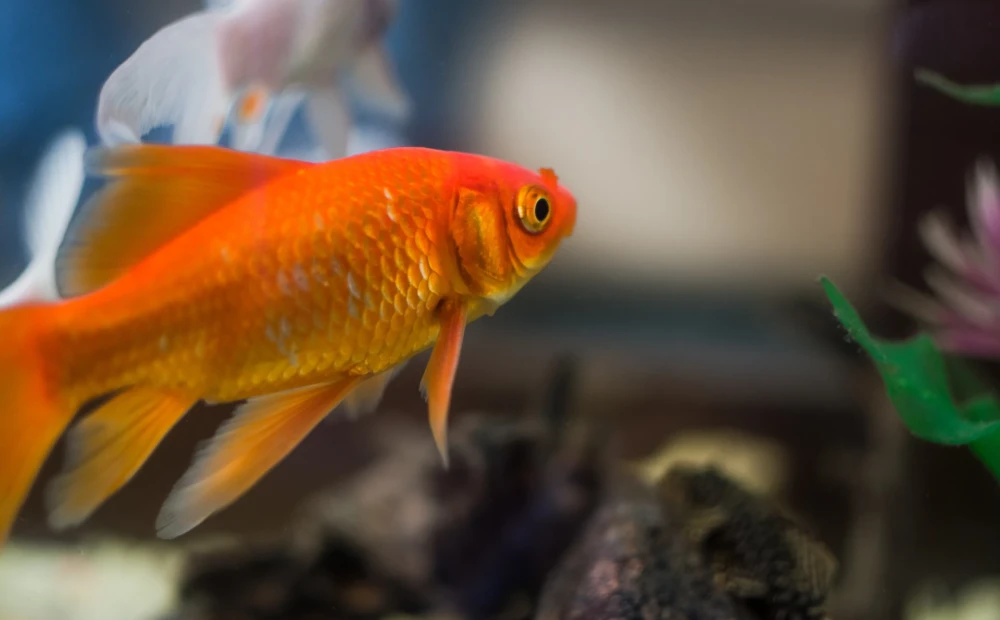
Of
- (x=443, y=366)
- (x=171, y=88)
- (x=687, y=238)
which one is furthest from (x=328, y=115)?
(x=687, y=238)

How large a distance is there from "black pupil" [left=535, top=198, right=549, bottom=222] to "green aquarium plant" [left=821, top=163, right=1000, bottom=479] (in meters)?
0.24

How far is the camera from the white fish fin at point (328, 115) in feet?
2.27

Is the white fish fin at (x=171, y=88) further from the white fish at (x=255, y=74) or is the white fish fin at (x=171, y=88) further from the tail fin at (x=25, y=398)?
the tail fin at (x=25, y=398)

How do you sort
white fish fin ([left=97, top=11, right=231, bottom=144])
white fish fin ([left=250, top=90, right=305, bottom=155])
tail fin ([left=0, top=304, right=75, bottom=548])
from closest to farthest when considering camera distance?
1. tail fin ([left=0, top=304, right=75, bottom=548])
2. white fish fin ([left=97, top=11, right=231, bottom=144])
3. white fish fin ([left=250, top=90, right=305, bottom=155])

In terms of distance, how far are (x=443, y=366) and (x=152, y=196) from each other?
0.73ft

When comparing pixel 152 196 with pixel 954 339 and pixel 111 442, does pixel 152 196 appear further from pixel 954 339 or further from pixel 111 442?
pixel 954 339

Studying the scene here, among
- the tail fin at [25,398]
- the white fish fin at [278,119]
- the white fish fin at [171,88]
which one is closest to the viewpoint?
the tail fin at [25,398]

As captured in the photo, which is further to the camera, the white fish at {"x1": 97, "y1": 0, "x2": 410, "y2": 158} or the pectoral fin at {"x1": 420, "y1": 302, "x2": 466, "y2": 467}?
the white fish at {"x1": 97, "y1": 0, "x2": 410, "y2": 158}

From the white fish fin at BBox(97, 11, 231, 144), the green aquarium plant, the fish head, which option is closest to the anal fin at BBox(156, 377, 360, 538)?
the fish head

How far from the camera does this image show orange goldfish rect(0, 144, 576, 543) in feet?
1.36

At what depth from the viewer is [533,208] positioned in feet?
1.41

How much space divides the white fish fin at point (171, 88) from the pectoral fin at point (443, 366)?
29 cm

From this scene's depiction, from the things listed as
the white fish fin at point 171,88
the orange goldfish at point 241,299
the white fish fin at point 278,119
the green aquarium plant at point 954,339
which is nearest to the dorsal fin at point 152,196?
the orange goldfish at point 241,299

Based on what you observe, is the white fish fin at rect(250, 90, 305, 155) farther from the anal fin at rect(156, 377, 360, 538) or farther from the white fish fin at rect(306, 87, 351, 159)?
the anal fin at rect(156, 377, 360, 538)
